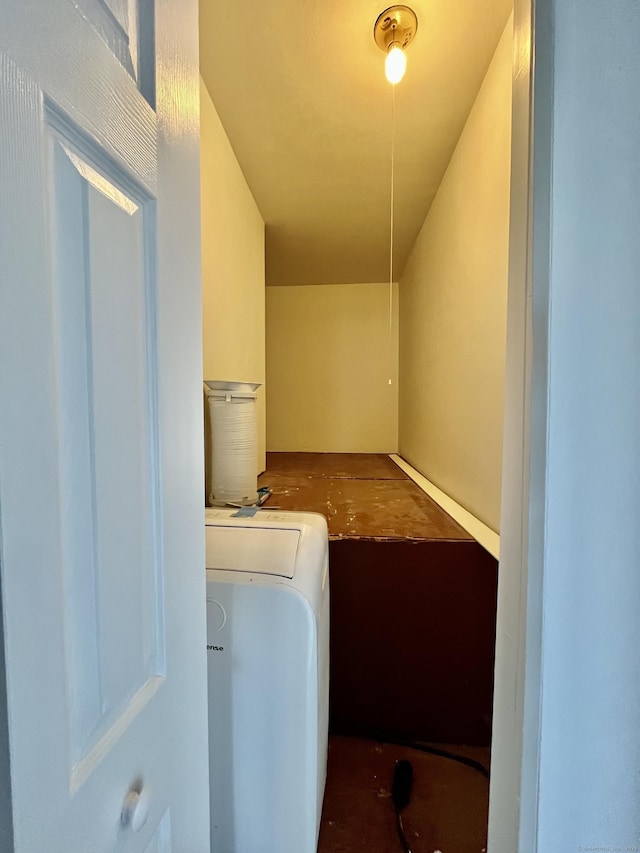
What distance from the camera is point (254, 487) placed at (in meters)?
1.62

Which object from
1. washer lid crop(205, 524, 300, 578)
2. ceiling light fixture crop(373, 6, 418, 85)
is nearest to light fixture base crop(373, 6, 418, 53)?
ceiling light fixture crop(373, 6, 418, 85)

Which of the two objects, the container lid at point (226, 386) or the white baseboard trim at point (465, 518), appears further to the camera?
the container lid at point (226, 386)

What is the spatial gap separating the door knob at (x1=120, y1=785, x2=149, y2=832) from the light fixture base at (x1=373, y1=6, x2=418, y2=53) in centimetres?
190

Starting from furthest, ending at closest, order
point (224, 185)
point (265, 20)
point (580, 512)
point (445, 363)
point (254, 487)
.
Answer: point (445, 363) < point (224, 185) < point (254, 487) < point (265, 20) < point (580, 512)

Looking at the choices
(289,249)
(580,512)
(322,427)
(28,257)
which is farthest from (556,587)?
(322,427)

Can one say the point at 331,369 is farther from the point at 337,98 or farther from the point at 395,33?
the point at 395,33

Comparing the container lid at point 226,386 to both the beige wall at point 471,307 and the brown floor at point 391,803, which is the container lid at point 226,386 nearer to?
the beige wall at point 471,307

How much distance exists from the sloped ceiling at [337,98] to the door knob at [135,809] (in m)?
1.86

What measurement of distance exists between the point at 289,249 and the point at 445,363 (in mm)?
1801

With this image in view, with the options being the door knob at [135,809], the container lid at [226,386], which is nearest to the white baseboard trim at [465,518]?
the door knob at [135,809]

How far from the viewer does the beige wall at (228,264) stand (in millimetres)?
1571

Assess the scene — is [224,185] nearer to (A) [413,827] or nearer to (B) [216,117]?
(B) [216,117]

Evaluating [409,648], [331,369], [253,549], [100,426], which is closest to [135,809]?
[100,426]

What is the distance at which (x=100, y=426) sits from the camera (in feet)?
1.15
